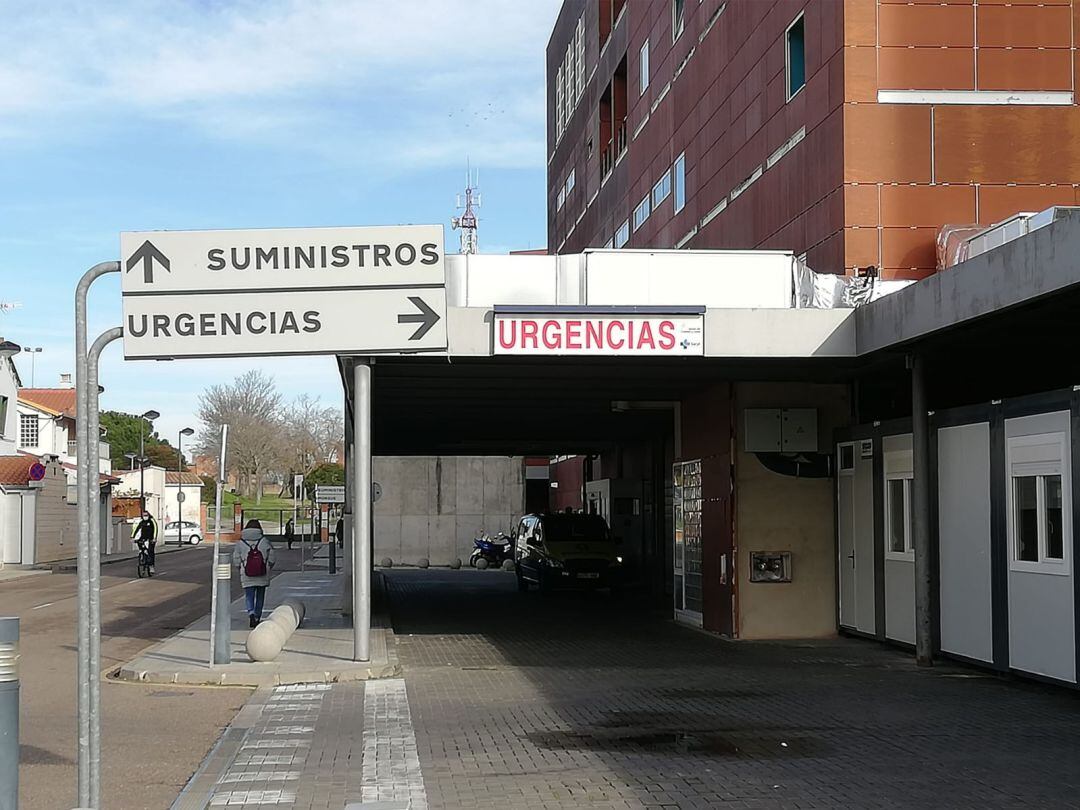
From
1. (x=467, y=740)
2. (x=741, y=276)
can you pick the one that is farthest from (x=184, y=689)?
(x=741, y=276)

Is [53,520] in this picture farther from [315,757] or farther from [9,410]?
[315,757]

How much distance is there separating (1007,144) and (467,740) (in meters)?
13.8

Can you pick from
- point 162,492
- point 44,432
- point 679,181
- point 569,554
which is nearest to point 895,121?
point 679,181

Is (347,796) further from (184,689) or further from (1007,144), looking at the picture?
(1007,144)

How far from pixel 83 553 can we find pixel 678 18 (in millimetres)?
27005

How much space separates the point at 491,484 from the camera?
164 feet

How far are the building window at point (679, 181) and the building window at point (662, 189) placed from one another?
0.49 metres

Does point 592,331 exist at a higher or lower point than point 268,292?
higher

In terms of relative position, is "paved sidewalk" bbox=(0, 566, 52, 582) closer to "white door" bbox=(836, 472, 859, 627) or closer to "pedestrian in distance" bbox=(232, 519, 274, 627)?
"pedestrian in distance" bbox=(232, 519, 274, 627)

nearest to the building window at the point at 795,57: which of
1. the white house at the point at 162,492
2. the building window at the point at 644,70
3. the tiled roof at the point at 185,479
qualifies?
the building window at the point at 644,70

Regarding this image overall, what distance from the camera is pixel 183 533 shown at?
89875 millimetres

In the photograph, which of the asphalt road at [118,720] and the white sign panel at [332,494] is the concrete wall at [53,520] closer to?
the white sign panel at [332,494]

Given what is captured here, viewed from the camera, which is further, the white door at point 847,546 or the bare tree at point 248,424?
the bare tree at point 248,424

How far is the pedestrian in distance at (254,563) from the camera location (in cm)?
2030
